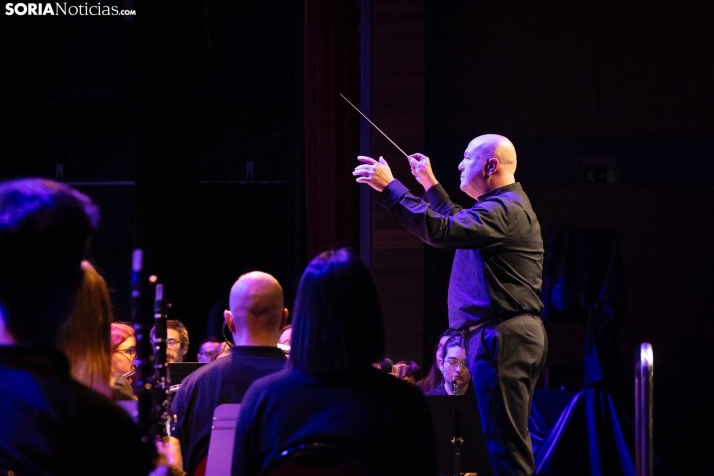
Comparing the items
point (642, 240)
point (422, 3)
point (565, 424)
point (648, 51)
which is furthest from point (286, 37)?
point (565, 424)

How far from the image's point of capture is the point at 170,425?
6.95 feet

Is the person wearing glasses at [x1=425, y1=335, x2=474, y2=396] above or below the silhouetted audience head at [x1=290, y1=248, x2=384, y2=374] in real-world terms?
below

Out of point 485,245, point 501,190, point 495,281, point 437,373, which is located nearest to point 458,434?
point 495,281

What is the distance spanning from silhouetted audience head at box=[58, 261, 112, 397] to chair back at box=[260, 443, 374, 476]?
1.05 ft

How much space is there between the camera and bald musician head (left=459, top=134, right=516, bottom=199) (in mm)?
3088

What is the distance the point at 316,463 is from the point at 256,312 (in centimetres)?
106

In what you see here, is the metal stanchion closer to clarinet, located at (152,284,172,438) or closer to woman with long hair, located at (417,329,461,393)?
clarinet, located at (152,284,172,438)

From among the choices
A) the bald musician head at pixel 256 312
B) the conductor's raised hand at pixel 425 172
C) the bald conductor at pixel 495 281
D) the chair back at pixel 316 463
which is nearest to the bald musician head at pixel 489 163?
the bald conductor at pixel 495 281

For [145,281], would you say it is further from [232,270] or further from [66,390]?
[232,270]

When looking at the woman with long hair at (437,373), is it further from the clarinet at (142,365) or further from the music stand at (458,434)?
the clarinet at (142,365)

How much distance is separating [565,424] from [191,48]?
3.24 m

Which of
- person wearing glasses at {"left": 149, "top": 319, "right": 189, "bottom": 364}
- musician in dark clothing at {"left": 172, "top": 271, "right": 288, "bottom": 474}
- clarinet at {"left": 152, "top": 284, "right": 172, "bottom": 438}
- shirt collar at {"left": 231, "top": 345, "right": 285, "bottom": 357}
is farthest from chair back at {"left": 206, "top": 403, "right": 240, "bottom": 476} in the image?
person wearing glasses at {"left": 149, "top": 319, "right": 189, "bottom": 364}

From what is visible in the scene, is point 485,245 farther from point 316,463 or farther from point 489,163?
point 316,463

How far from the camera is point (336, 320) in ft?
5.47
